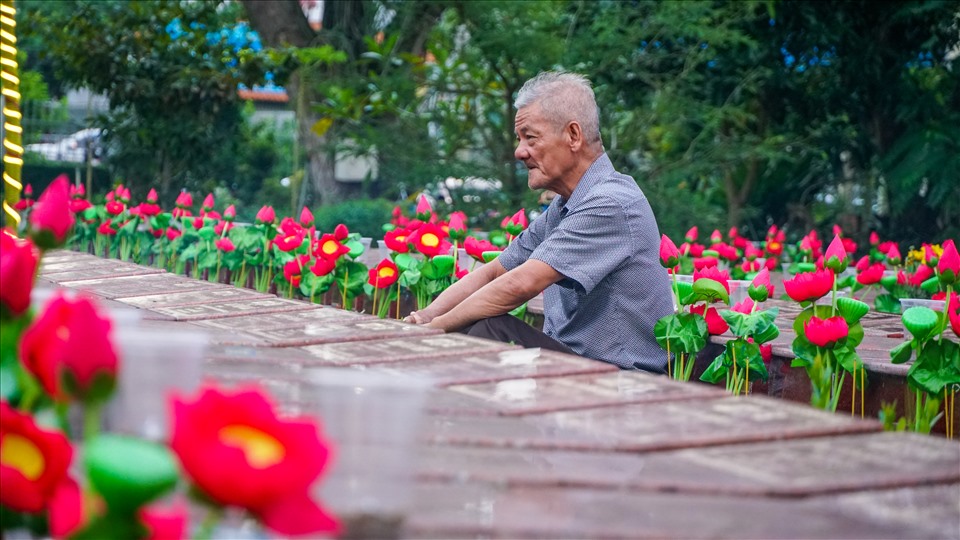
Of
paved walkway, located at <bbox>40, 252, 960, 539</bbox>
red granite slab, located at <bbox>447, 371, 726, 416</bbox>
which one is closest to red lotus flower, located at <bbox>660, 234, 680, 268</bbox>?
paved walkway, located at <bbox>40, 252, 960, 539</bbox>

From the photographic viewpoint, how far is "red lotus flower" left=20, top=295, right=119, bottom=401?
1.11 meters

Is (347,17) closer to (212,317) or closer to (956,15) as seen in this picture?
(956,15)

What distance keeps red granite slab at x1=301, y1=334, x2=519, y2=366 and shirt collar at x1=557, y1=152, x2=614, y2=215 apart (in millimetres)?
1541

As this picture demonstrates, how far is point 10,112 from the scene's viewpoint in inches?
190

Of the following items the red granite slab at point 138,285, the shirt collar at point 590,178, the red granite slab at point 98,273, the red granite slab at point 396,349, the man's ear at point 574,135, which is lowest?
the red granite slab at point 98,273

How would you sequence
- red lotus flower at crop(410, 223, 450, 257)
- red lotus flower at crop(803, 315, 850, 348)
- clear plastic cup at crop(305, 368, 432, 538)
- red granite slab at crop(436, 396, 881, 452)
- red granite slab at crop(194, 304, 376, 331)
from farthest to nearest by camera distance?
red lotus flower at crop(410, 223, 450, 257) < red lotus flower at crop(803, 315, 850, 348) < red granite slab at crop(194, 304, 376, 331) < red granite slab at crop(436, 396, 881, 452) < clear plastic cup at crop(305, 368, 432, 538)

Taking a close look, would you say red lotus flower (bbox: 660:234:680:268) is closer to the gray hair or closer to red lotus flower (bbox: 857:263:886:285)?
the gray hair

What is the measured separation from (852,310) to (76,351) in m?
2.69

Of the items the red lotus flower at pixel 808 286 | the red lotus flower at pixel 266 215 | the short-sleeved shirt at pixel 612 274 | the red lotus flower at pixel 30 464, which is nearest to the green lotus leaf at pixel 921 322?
the red lotus flower at pixel 808 286

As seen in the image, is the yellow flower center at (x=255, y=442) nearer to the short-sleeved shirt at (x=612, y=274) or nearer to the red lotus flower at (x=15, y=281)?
the red lotus flower at (x=15, y=281)

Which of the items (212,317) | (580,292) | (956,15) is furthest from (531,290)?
(956,15)

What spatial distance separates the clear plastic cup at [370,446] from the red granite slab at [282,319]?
66.7 inches

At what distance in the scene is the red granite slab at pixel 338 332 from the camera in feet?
8.72

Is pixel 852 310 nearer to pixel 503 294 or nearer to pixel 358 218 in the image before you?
pixel 503 294
